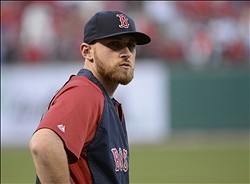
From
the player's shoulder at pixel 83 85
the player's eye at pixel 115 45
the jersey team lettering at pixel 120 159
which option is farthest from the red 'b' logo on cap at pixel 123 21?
the jersey team lettering at pixel 120 159

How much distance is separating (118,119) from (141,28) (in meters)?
13.4

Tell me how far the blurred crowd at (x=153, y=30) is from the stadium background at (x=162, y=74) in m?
0.02

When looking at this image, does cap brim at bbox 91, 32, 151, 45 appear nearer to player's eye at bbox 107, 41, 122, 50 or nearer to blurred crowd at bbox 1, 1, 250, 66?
player's eye at bbox 107, 41, 122, 50

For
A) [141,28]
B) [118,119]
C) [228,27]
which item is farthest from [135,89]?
[118,119]

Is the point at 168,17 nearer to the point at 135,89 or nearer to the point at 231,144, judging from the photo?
the point at 135,89

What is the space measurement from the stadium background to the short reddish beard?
383 inches

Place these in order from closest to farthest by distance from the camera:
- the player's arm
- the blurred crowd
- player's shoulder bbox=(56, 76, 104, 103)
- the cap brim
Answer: the player's arm
player's shoulder bbox=(56, 76, 104, 103)
the cap brim
the blurred crowd

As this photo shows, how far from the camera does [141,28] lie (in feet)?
55.9

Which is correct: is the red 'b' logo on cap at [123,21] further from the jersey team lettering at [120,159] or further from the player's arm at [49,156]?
the player's arm at [49,156]

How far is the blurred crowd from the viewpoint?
16500mm

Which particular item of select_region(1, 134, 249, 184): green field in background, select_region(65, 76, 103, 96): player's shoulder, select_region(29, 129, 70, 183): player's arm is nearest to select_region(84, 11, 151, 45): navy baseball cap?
select_region(65, 76, 103, 96): player's shoulder

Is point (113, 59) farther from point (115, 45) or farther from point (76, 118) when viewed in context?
point (76, 118)

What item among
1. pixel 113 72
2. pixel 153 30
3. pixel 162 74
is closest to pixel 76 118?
pixel 113 72

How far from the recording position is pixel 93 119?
3.42 m
